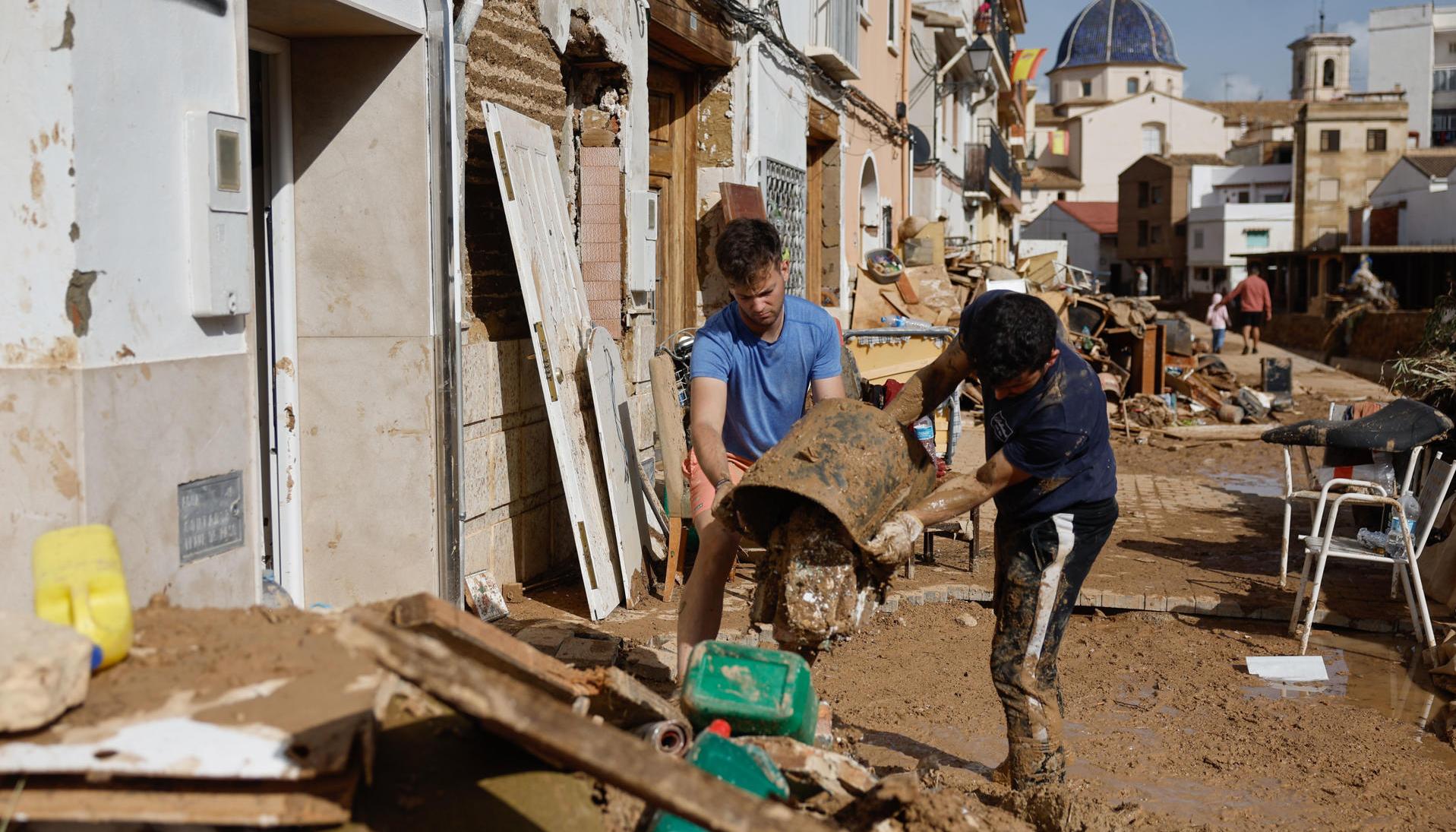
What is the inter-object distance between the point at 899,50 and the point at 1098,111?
6139cm

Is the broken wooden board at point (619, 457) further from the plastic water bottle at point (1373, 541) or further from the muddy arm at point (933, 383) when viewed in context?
the plastic water bottle at point (1373, 541)

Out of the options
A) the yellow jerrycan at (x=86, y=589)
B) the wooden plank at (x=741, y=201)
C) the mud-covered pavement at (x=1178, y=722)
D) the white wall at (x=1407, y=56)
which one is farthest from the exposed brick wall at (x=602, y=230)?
the white wall at (x=1407, y=56)

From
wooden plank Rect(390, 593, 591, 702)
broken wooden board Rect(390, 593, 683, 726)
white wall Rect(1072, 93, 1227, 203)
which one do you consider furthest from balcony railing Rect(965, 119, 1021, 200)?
white wall Rect(1072, 93, 1227, 203)

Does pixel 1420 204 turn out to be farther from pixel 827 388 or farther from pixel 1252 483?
pixel 827 388

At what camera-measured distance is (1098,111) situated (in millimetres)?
74688

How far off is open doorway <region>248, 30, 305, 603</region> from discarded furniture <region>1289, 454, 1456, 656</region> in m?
4.44

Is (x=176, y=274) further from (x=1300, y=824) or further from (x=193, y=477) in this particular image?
(x=1300, y=824)

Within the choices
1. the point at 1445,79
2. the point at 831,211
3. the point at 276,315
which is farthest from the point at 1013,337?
the point at 1445,79

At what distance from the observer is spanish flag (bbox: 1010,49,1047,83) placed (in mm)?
41938

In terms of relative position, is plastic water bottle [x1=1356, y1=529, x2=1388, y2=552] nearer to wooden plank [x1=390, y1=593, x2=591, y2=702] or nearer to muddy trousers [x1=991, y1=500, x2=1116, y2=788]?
muddy trousers [x1=991, y1=500, x2=1116, y2=788]

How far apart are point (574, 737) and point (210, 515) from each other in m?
1.84

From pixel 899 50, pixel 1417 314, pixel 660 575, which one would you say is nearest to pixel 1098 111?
pixel 1417 314

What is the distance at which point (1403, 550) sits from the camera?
237 inches

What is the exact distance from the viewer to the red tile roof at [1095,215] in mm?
68562
